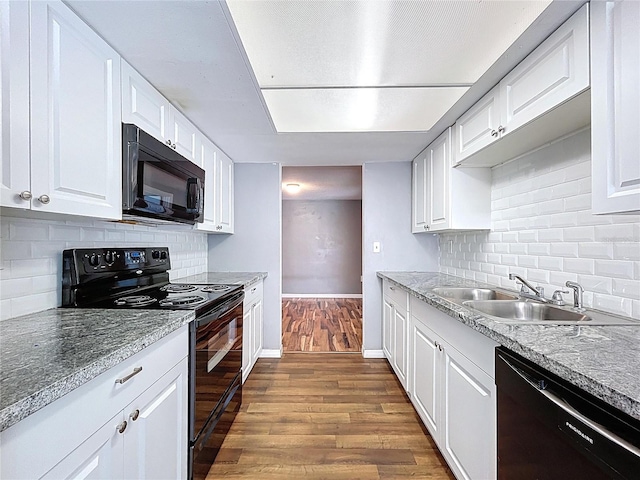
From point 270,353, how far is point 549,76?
10.2 feet

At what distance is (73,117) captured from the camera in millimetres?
1144

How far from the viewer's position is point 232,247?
3.38 m

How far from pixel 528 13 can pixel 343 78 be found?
0.91 m

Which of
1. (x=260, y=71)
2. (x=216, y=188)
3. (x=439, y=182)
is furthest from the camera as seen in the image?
(x=216, y=188)

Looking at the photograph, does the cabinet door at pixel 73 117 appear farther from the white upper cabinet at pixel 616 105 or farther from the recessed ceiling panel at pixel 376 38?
the white upper cabinet at pixel 616 105

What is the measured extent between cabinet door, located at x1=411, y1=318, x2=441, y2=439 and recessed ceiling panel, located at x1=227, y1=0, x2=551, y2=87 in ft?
4.93

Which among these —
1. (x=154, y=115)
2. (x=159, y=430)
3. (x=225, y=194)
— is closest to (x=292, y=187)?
(x=225, y=194)

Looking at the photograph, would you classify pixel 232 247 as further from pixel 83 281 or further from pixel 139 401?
pixel 139 401

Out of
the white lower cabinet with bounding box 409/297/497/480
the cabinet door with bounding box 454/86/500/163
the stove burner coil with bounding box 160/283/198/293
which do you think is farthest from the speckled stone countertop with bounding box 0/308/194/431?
the cabinet door with bounding box 454/86/500/163

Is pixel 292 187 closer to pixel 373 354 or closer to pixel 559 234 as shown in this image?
pixel 373 354

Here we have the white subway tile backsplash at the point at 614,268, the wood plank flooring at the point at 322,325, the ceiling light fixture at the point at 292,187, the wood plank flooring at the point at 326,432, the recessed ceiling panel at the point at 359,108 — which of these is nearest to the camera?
the white subway tile backsplash at the point at 614,268

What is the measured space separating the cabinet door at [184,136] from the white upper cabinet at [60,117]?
0.52 meters

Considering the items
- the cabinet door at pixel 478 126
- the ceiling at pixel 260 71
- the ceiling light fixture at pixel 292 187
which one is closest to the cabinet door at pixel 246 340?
the ceiling at pixel 260 71

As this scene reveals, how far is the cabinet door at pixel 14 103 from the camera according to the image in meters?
0.89
